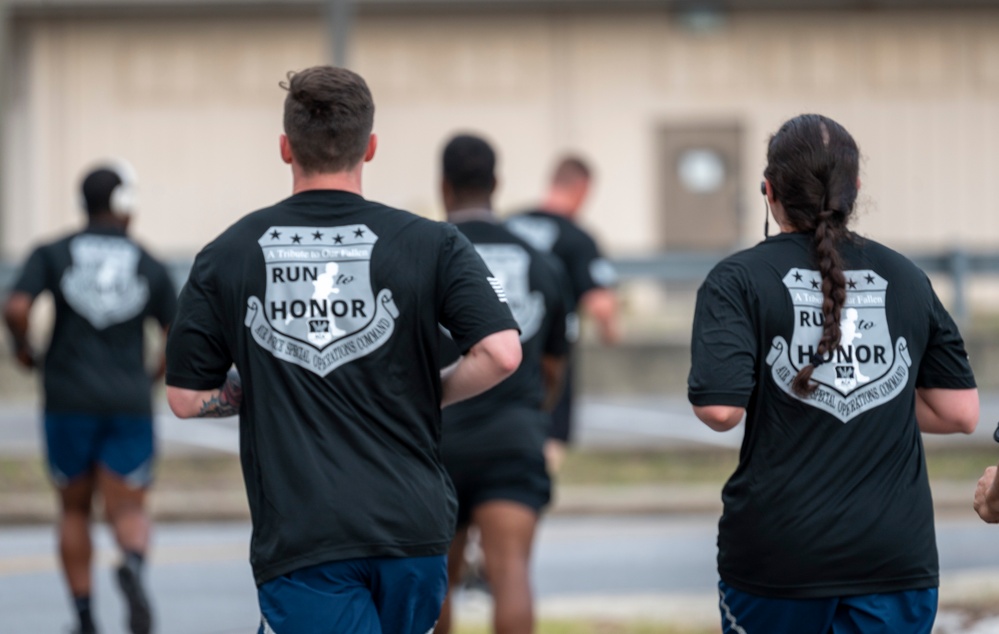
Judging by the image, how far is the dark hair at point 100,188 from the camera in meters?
7.21

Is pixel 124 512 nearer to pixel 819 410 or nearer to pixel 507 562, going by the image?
pixel 507 562

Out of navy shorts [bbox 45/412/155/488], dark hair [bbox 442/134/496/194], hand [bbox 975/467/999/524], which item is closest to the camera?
hand [bbox 975/467/999/524]

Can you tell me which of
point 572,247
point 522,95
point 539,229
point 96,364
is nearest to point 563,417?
point 572,247

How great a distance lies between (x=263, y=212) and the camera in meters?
3.96

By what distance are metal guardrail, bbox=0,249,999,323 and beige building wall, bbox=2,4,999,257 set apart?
5.39m

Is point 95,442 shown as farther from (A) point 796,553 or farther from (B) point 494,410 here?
(A) point 796,553

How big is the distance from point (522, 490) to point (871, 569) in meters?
2.17

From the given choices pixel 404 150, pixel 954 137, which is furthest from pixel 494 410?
pixel 954 137

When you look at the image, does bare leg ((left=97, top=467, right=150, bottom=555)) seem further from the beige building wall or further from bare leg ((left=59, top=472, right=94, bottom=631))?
the beige building wall

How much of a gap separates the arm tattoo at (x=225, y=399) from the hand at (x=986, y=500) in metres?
1.81

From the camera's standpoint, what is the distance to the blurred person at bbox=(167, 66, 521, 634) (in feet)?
12.5

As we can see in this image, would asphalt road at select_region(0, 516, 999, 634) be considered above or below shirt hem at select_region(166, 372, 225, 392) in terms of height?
below

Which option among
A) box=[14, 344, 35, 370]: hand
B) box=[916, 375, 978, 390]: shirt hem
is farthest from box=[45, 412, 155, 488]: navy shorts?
box=[916, 375, 978, 390]: shirt hem

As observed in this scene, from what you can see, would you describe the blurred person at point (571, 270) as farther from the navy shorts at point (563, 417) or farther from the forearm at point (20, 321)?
the forearm at point (20, 321)
